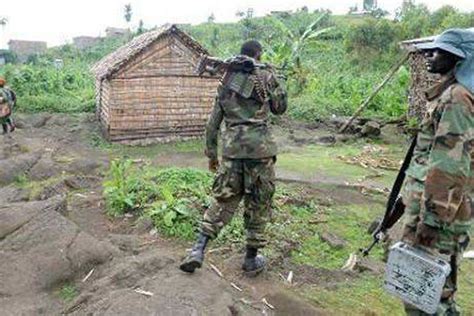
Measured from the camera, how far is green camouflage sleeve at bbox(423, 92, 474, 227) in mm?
2943

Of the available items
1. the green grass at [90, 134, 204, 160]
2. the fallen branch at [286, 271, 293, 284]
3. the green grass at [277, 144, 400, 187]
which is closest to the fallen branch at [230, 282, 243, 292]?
the fallen branch at [286, 271, 293, 284]

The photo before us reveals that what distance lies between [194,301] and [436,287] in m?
1.77

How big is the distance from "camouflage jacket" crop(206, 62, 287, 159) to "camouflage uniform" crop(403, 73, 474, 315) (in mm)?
1545

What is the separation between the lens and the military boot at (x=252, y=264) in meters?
4.89

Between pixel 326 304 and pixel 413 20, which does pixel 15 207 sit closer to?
pixel 326 304

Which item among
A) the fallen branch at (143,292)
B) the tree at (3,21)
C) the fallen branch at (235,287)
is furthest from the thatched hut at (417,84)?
the tree at (3,21)

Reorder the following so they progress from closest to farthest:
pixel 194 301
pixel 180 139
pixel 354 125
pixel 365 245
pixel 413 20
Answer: pixel 194 301, pixel 365 245, pixel 180 139, pixel 354 125, pixel 413 20

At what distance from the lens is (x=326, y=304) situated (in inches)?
179

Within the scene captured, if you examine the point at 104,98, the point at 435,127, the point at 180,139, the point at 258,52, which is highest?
the point at 258,52

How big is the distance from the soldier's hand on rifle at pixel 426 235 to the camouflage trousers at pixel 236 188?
1701 millimetres

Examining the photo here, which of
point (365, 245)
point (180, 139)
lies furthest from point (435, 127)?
point (180, 139)

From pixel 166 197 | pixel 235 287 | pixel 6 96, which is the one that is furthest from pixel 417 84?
pixel 235 287

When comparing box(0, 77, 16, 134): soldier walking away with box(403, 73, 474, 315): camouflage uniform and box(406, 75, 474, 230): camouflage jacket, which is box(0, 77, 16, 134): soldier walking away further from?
box(406, 75, 474, 230): camouflage jacket

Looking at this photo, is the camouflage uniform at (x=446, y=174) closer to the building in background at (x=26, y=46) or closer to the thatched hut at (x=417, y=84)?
the thatched hut at (x=417, y=84)
